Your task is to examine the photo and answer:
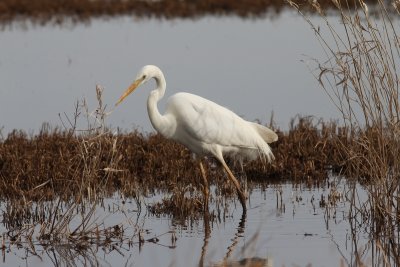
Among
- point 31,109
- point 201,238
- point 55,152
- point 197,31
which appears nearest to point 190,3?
point 197,31

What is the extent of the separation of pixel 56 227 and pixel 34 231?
0.27 meters

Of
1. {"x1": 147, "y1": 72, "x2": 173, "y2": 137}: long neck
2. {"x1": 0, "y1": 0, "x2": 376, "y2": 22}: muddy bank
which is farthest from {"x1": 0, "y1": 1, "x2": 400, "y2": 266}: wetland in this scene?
{"x1": 0, "y1": 0, "x2": 376, "y2": 22}: muddy bank

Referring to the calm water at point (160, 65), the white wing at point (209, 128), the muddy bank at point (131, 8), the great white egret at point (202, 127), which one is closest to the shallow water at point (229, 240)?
the great white egret at point (202, 127)

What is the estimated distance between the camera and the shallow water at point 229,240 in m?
6.70

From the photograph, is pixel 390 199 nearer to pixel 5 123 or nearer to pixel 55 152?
pixel 55 152

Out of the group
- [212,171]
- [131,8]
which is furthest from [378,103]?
[131,8]

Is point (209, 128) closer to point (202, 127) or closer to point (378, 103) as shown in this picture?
point (202, 127)

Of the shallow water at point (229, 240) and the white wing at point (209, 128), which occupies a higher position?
the white wing at point (209, 128)

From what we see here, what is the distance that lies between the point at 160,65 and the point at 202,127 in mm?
9354

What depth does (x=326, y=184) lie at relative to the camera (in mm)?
9258

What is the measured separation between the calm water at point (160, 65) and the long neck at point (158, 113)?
9.64 ft

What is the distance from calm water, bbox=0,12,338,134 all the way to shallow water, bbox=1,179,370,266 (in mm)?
3229

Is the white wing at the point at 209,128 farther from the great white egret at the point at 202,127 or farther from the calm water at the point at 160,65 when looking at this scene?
the calm water at the point at 160,65

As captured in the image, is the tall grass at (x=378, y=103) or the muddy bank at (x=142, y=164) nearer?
the tall grass at (x=378, y=103)
